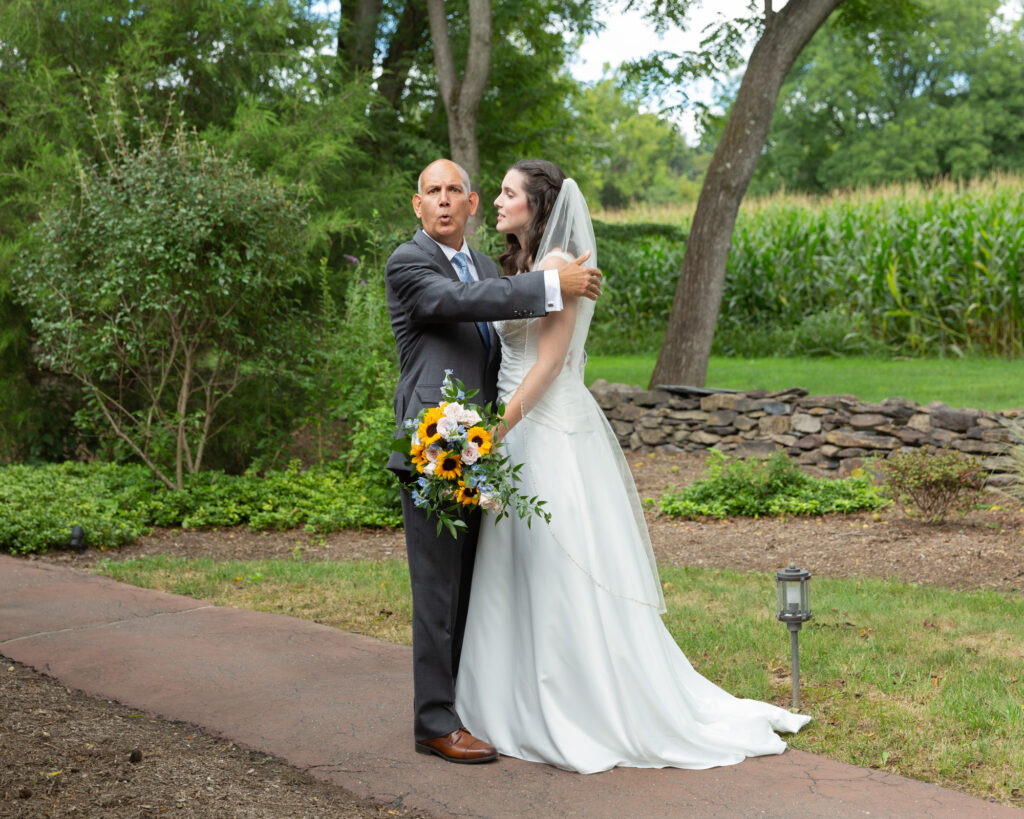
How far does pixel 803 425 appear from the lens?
9.77 meters

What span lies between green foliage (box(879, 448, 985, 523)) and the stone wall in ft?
3.85

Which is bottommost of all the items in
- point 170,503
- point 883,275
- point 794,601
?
point 170,503

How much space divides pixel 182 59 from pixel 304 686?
8.08 metres

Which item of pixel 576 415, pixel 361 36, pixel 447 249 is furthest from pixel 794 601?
pixel 361 36

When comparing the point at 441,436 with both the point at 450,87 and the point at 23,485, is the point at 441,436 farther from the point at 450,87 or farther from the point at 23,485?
the point at 450,87

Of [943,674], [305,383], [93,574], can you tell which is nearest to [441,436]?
[943,674]

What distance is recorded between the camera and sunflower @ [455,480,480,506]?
3123 mm

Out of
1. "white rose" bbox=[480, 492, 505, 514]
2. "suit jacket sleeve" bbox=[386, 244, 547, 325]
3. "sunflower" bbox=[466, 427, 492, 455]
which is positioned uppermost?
"suit jacket sleeve" bbox=[386, 244, 547, 325]

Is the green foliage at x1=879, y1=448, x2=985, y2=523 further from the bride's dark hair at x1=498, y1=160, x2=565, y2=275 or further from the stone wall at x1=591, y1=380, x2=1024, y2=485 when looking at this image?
the bride's dark hair at x1=498, y1=160, x2=565, y2=275

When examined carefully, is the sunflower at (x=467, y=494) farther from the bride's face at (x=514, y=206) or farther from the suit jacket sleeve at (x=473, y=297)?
the bride's face at (x=514, y=206)

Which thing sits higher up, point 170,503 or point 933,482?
point 933,482

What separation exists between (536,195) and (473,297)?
17.6 inches

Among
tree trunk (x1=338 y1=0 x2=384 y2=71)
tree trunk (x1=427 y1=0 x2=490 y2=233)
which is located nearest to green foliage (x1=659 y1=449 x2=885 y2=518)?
tree trunk (x1=427 y1=0 x2=490 y2=233)

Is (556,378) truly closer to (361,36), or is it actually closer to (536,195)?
(536,195)
